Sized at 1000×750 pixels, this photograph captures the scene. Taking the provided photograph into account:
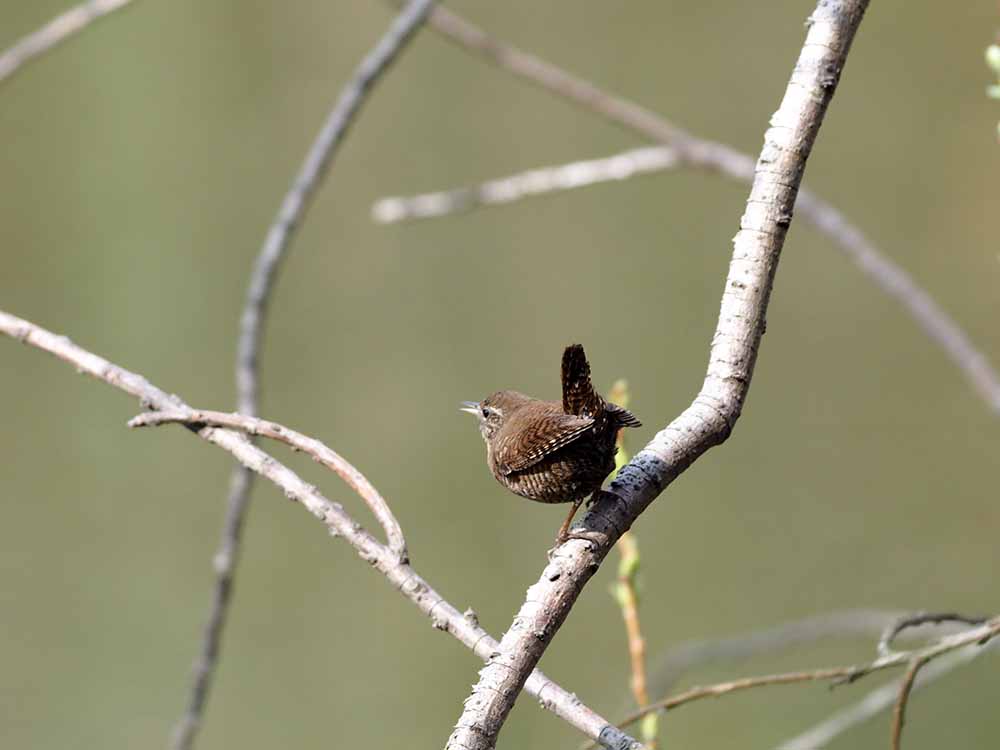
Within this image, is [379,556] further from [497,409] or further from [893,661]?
[497,409]

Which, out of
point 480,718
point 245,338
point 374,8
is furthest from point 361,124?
point 480,718

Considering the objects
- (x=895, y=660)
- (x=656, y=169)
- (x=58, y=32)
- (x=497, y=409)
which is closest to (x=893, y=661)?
(x=895, y=660)

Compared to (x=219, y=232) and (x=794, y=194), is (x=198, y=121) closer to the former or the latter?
(x=219, y=232)

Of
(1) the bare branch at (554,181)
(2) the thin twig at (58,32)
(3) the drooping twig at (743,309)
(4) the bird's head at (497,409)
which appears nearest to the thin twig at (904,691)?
(3) the drooping twig at (743,309)

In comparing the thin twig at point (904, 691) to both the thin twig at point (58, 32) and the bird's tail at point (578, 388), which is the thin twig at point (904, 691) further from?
the thin twig at point (58, 32)

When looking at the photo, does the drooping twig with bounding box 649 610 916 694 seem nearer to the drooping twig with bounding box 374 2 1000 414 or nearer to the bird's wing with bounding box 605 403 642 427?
the drooping twig with bounding box 374 2 1000 414
